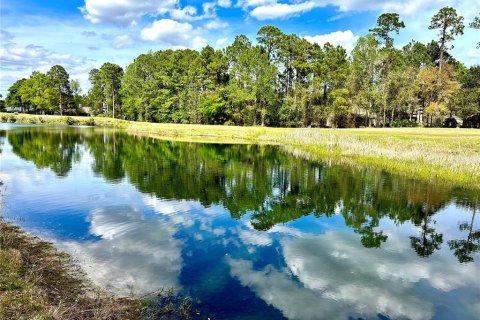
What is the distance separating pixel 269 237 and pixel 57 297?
875cm

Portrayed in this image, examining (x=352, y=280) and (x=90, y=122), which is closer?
(x=352, y=280)

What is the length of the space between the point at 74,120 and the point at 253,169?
3589 inches

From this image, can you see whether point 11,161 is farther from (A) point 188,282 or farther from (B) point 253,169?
(A) point 188,282

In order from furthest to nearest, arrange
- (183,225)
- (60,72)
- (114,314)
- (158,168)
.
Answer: (60,72) → (158,168) → (183,225) → (114,314)

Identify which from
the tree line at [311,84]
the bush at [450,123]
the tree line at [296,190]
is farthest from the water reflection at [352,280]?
the bush at [450,123]

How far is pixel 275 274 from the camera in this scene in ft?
37.7

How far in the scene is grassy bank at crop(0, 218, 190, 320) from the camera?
23.9 ft

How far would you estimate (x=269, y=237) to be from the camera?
15117 millimetres

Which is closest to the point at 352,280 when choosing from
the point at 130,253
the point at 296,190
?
the point at 130,253

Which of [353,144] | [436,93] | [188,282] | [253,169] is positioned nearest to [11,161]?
[253,169]

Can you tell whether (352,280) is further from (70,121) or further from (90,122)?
(70,121)

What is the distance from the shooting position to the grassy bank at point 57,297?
730 centimetres

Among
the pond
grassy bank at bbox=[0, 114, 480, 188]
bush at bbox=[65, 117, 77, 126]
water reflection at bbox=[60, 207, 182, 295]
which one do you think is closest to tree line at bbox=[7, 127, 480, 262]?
the pond

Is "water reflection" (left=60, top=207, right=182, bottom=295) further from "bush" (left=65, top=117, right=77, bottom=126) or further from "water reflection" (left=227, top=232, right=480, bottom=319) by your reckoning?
"bush" (left=65, top=117, right=77, bottom=126)
